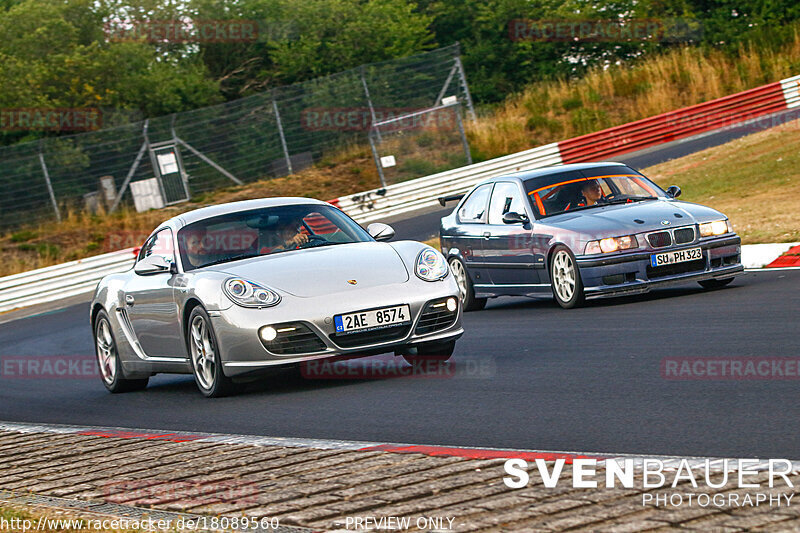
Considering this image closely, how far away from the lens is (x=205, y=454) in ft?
20.9

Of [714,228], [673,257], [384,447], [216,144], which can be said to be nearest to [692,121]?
[216,144]

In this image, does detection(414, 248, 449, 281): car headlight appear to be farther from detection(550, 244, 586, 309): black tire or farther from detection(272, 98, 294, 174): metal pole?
detection(272, 98, 294, 174): metal pole

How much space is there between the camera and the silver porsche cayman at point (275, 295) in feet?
27.8

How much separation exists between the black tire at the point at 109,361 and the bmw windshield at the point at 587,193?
15.4 ft

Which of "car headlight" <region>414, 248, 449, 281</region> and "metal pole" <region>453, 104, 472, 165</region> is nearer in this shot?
"car headlight" <region>414, 248, 449, 281</region>

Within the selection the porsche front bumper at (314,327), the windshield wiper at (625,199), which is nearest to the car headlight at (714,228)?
the windshield wiper at (625,199)

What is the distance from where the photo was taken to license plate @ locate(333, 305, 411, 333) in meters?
8.45

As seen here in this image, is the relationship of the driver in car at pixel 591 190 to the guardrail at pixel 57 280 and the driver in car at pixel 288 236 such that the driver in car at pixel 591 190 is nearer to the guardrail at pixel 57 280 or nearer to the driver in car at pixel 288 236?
the driver in car at pixel 288 236

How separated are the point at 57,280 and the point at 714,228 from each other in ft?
60.7

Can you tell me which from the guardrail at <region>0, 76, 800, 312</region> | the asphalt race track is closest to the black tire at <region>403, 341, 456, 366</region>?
the asphalt race track

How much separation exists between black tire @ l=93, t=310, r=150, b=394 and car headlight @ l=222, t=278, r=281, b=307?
249cm

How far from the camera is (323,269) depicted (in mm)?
8750

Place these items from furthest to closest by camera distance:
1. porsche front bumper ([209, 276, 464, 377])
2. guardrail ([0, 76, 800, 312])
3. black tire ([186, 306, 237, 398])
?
guardrail ([0, 76, 800, 312]), black tire ([186, 306, 237, 398]), porsche front bumper ([209, 276, 464, 377])

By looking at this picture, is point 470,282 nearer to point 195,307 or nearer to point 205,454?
point 195,307
